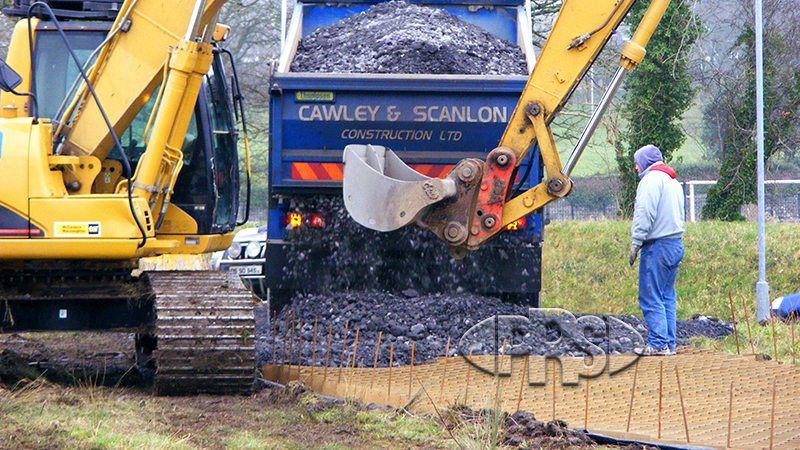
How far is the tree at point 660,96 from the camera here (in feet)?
68.5

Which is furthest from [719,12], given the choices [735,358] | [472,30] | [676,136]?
[735,358]

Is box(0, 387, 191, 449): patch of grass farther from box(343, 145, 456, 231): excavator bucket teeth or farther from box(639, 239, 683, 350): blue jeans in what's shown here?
box(639, 239, 683, 350): blue jeans

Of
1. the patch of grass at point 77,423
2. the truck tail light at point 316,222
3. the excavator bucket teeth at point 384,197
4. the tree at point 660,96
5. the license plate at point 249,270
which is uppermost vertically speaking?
the tree at point 660,96

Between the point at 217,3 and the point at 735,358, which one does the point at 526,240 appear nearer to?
the point at 735,358

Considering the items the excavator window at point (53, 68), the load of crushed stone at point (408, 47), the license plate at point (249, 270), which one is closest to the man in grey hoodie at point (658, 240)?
the load of crushed stone at point (408, 47)

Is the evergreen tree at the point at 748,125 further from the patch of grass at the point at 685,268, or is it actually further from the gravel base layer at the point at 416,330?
the gravel base layer at the point at 416,330

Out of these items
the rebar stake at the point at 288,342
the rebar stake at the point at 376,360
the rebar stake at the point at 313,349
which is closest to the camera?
the rebar stake at the point at 376,360

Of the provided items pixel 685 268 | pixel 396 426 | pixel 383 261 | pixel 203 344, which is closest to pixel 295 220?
pixel 383 261

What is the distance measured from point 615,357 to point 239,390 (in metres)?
2.58

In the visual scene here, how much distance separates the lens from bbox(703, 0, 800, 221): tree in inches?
830

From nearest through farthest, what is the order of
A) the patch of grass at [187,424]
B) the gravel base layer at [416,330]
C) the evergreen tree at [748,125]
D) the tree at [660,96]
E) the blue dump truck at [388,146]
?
the patch of grass at [187,424] → the gravel base layer at [416,330] → the blue dump truck at [388,146] → the tree at [660,96] → the evergreen tree at [748,125]

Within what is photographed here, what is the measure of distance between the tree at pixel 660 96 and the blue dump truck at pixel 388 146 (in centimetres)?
1134

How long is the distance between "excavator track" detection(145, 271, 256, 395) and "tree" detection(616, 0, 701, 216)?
14378mm

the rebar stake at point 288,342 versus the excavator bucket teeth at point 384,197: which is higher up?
the excavator bucket teeth at point 384,197
